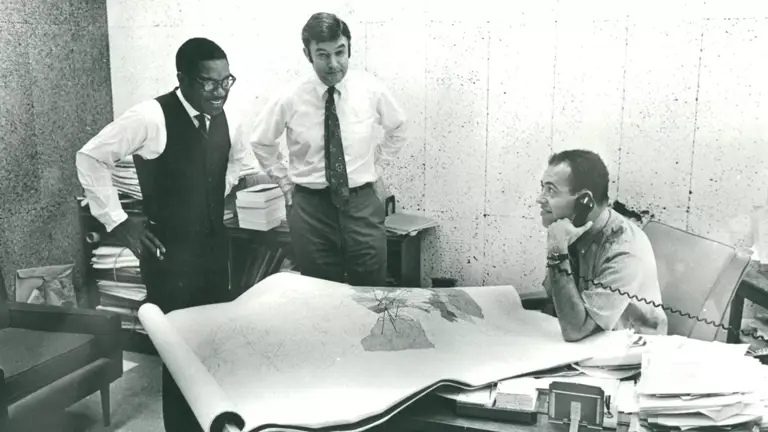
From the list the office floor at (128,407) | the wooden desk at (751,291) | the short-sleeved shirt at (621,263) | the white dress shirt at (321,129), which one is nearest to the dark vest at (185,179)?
the white dress shirt at (321,129)

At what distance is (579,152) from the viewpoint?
1.47m

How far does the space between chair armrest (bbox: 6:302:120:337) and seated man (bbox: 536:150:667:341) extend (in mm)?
1241

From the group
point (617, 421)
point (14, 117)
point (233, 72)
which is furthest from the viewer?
point (233, 72)

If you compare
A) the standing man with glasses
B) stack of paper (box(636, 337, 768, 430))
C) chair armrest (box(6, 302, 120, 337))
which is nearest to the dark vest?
the standing man with glasses

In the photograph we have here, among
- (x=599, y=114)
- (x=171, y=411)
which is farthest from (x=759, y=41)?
(x=171, y=411)

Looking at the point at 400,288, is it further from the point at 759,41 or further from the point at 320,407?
the point at 759,41

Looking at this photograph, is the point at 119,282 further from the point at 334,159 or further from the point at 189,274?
the point at 334,159

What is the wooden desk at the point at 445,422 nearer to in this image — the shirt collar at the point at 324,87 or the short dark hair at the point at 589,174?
the short dark hair at the point at 589,174

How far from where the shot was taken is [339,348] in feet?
4.17

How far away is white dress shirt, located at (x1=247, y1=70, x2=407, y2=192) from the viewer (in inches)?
61.4

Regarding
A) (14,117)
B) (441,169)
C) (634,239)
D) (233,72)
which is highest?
(233,72)

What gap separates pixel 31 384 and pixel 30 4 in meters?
0.98

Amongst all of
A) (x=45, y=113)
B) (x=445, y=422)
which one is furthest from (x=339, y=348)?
(x=45, y=113)

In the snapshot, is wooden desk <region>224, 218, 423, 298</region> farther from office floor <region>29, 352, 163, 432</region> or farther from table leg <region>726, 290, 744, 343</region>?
table leg <region>726, 290, 744, 343</region>
